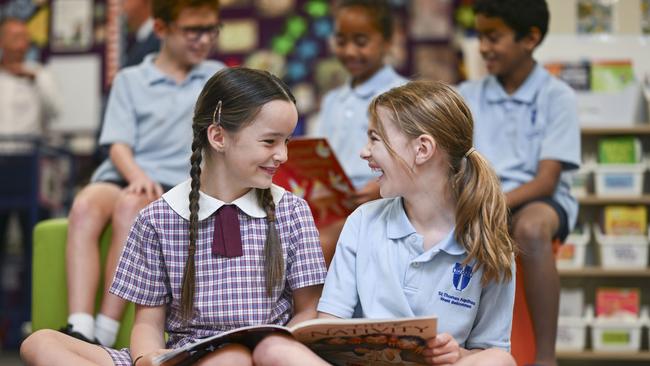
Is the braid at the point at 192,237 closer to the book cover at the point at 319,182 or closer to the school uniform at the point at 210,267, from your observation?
the school uniform at the point at 210,267

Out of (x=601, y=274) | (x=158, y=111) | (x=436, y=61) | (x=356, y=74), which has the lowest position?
(x=601, y=274)

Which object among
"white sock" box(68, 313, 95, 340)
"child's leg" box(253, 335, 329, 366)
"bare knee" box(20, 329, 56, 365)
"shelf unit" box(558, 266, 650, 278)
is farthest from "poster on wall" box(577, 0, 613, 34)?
"bare knee" box(20, 329, 56, 365)

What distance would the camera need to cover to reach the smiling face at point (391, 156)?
63.7 inches

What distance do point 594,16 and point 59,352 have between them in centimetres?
243

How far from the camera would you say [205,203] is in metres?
1.65

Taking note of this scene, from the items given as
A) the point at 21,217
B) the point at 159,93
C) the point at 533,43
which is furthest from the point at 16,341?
the point at 533,43

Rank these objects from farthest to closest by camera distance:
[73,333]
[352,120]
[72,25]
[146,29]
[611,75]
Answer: [72,25] < [146,29] < [611,75] < [352,120] < [73,333]

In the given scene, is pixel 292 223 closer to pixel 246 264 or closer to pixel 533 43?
pixel 246 264

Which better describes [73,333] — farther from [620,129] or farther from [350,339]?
[620,129]

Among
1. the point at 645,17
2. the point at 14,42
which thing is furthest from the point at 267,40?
the point at 645,17

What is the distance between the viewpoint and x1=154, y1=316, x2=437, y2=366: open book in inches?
53.9

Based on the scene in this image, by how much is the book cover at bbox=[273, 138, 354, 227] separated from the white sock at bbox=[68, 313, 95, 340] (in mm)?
562

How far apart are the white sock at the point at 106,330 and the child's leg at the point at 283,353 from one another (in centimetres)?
75

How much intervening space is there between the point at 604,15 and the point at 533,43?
0.97 m
